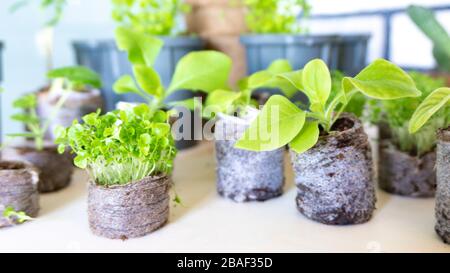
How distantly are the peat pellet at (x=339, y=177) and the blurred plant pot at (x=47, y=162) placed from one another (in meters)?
0.50

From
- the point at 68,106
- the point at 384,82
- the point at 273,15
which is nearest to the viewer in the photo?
the point at 384,82

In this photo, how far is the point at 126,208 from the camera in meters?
0.65

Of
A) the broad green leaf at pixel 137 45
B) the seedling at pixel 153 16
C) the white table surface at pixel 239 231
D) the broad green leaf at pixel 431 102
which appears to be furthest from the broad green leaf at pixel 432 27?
the seedling at pixel 153 16

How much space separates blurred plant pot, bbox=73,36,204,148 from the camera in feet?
3.62

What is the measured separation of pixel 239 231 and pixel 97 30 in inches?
38.4

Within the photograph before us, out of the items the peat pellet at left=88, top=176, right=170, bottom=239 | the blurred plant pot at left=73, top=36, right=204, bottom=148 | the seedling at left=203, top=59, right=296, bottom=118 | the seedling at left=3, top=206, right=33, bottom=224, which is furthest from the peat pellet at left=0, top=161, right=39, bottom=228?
the blurred plant pot at left=73, top=36, right=204, bottom=148

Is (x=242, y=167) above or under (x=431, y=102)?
under

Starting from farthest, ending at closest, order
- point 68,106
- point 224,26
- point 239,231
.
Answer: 1. point 224,26
2. point 68,106
3. point 239,231

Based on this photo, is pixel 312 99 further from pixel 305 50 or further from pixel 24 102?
pixel 24 102

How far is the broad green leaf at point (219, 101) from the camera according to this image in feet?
2.52

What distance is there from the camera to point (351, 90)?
649 mm

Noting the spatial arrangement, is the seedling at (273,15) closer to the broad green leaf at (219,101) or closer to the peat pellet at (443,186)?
the broad green leaf at (219,101)

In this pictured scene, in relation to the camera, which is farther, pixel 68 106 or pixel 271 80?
pixel 68 106

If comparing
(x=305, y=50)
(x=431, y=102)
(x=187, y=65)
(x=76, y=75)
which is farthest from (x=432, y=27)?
(x=76, y=75)
